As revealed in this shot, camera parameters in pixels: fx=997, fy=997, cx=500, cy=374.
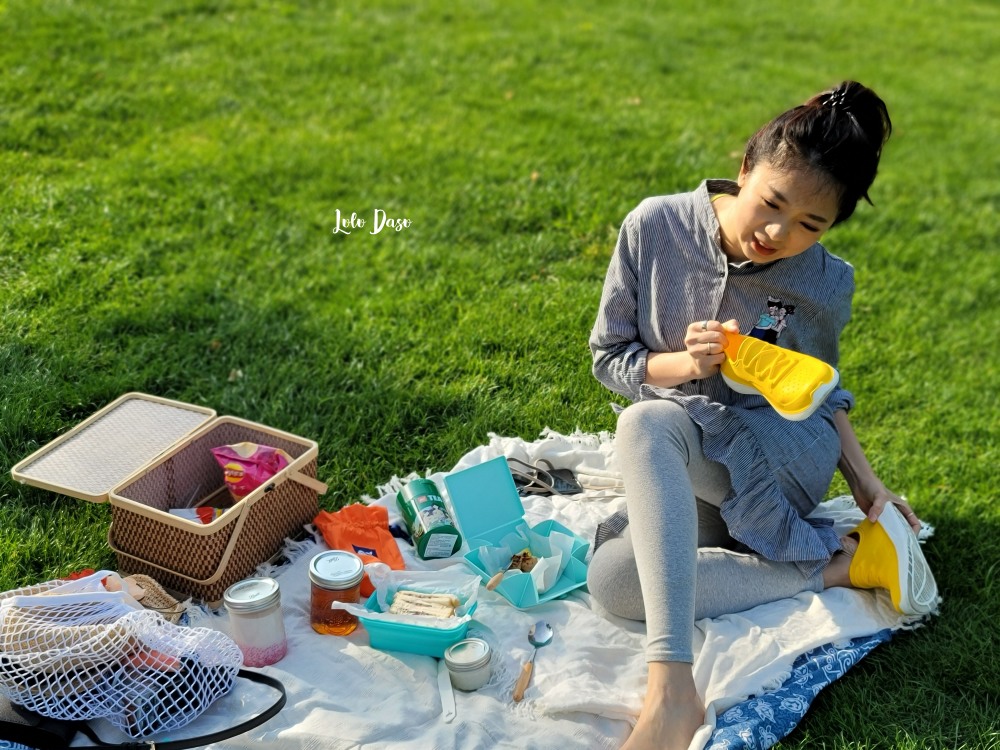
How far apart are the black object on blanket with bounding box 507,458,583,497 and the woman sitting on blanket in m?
0.45

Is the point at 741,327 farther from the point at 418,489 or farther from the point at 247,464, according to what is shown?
the point at 247,464

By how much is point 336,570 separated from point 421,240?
230 centimetres

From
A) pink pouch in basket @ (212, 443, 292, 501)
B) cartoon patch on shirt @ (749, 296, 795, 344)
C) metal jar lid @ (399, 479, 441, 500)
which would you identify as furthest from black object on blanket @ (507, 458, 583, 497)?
cartoon patch on shirt @ (749, 296, 795, 344)

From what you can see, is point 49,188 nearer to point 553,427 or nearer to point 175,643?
point 553,427

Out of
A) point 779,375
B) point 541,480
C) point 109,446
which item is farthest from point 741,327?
point 109,446

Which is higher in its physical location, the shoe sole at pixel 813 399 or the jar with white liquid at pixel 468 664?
the shoe sole at pixel 813 399

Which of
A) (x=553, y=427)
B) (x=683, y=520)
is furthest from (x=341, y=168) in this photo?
(x=683, y=520)

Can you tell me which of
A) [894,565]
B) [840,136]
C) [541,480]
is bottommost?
[541,480]

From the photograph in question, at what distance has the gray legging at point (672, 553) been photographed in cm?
220

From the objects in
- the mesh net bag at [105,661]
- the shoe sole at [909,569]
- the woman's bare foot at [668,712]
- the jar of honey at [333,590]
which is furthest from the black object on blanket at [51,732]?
the shoe sole at [909,569]

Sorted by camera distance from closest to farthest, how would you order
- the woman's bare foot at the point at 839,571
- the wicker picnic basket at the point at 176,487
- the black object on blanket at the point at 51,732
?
the black object on blanket at the point at 51,732, the wicker picnic basket at the point at 176,487, the woman's bare foot at the point at 839,571

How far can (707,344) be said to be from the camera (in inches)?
90.8

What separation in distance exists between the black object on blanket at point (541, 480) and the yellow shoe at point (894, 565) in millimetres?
867

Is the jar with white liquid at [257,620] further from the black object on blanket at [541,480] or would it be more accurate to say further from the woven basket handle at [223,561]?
the black object on blanket at [541,480]
